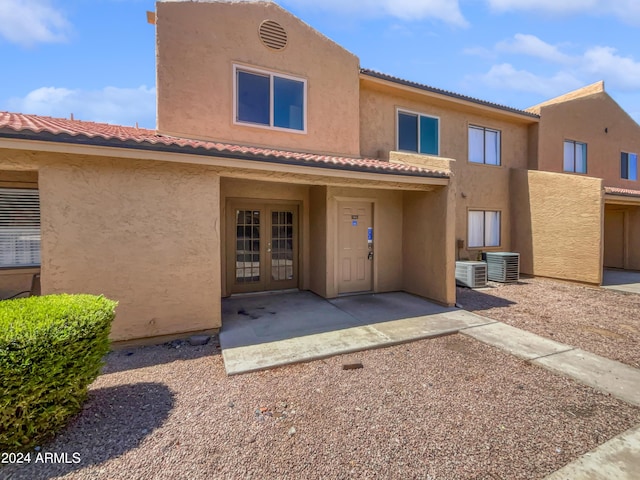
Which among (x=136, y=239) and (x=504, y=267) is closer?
(x=136, y=239)

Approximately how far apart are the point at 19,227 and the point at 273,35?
7770 mm

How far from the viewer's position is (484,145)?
12.3 metres

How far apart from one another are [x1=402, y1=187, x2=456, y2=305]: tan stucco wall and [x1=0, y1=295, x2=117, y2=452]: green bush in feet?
23.7

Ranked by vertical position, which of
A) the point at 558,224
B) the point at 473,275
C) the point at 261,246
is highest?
the point at 558,224

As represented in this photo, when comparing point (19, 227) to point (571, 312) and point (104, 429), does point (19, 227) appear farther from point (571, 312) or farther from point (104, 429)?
point (571, 312)

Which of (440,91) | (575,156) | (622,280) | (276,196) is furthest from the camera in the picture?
(575,156)

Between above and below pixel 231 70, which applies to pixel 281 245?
below

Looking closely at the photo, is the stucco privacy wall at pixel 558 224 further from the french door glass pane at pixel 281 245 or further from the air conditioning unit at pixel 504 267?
the french door glass pane at pixel 281 245

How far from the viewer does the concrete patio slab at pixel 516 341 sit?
506 cm

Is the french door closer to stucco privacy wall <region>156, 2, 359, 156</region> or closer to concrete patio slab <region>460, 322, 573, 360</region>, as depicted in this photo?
stucco privacy wall <region>156, 2, 359, 156</region>

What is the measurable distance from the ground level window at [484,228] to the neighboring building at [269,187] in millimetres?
85

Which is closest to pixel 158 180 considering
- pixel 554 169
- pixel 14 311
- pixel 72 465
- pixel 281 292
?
pixel 14 311

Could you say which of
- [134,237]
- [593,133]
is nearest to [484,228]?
[593,133]

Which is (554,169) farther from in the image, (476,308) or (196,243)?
(196,243)
